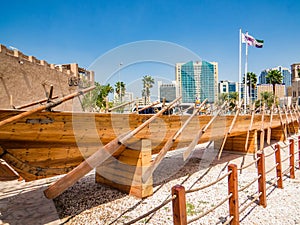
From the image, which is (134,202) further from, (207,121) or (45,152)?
(207,121)

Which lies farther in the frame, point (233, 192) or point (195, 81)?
point (195, 81)

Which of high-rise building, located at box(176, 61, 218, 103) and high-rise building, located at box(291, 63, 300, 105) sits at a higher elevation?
high-rise building, located at box(291, 63, 300, 105)

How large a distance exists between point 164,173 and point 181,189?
4.08 metres

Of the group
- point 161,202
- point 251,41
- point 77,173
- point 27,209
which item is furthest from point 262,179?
point 251,41

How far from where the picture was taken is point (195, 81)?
60.9ft

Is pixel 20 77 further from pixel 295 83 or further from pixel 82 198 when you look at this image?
pixel 295 83

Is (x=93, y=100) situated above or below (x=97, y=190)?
above

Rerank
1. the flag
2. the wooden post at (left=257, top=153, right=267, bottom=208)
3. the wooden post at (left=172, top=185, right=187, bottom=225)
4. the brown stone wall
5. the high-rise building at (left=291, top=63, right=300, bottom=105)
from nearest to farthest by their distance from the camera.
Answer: the wooden post at (left=172, top=185, right=187, bottom=225)
the wooden post at (left=257, top=153, right=267, bottom=208)
the brown stone wall
the flag
the high-rise building at (left=291, top=63, right=300, bottom=105)

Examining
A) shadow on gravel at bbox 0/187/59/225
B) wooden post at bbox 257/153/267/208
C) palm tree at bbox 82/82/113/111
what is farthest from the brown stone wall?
wooden post at bbox 257/153/267/208

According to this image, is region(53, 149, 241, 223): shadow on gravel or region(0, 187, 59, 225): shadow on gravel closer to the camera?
region(0, 187, 59, 225): shadow on gravel

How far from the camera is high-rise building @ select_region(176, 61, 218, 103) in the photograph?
12562 millimetres

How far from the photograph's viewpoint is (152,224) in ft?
10.7

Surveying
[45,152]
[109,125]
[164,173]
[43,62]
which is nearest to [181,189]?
[109,125]

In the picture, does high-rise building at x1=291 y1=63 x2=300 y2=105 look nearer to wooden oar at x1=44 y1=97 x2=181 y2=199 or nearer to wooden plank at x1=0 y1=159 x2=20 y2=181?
wooden oar at x1=44 y1=97 x2=181 y2=199
